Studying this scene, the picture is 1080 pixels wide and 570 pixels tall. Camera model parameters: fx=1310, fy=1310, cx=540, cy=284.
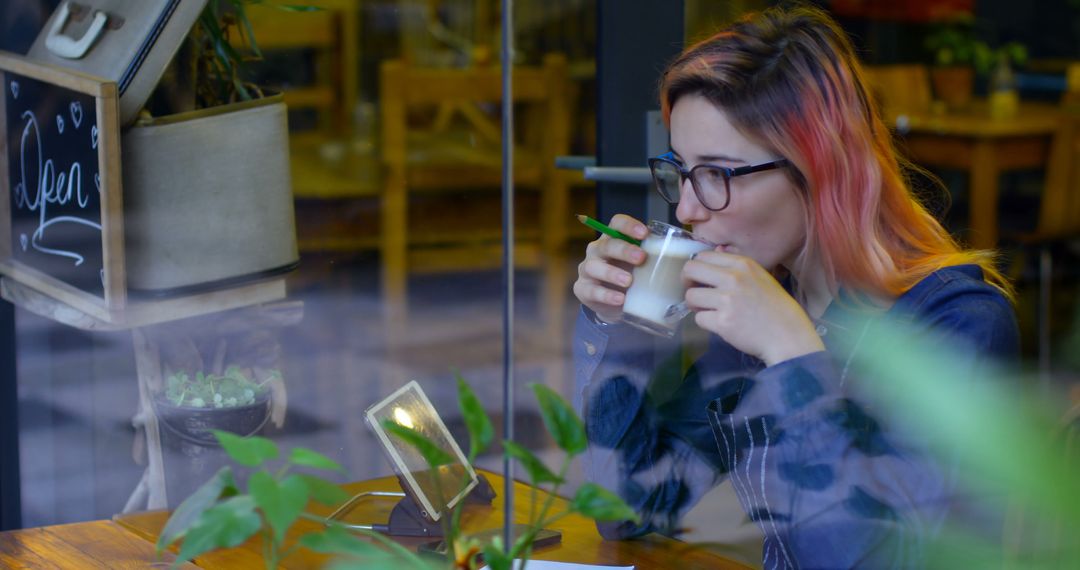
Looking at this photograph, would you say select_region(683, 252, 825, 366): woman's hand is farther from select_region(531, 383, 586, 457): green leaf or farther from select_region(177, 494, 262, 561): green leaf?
select_region(177, 494, 262, 561): green leaf

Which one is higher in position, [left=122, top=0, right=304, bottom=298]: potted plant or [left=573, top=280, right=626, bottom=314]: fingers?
[left=122, top=0, right=304, bottom=298]: potted plant

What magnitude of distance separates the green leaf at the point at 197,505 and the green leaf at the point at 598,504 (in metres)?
0.20

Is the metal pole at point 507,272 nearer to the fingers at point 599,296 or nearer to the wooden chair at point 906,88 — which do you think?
the fingers at point 599,296

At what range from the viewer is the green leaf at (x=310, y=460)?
2.37 ft

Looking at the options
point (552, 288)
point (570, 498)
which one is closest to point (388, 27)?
point (552, 288)

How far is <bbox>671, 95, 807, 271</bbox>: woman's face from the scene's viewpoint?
1.12 m

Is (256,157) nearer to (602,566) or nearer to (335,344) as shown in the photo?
(602,566)

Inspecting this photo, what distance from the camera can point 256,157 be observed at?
1574 millimetres

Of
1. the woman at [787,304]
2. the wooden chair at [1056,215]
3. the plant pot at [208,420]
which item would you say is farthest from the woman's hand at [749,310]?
the wooden chair at [1056,215]

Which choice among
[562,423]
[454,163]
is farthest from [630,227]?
[454,163]

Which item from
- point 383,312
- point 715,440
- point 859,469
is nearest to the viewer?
point 859,469

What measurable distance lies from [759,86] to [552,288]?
1.80m

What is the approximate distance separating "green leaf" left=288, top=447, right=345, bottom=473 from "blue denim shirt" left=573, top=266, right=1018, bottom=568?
0.20m

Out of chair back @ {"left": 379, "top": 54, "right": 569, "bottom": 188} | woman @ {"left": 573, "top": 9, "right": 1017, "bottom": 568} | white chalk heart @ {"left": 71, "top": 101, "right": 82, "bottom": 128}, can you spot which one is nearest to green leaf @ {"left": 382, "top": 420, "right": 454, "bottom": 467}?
woman @ {"left": 573, "top": 9, "right": 1017, "bottom": 568}
